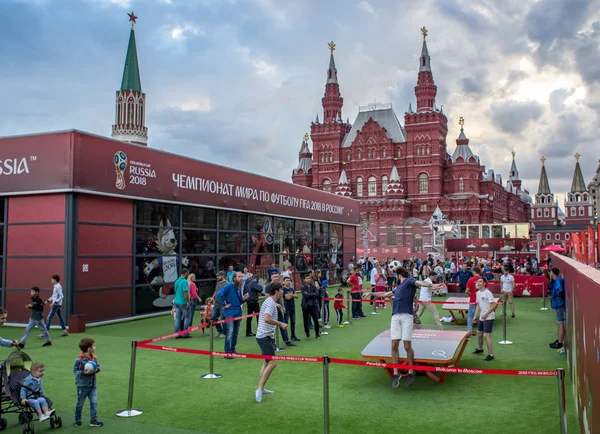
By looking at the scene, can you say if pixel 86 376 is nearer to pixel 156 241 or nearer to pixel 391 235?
pixel 156 241

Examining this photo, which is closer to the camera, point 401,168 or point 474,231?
point 474,231

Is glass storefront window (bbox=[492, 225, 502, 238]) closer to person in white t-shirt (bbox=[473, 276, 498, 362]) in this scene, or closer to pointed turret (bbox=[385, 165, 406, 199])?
pointed turret (bbox=[385, 165, 406, 199])

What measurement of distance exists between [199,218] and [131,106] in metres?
73.0

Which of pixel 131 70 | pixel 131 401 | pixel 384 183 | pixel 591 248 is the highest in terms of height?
pixel 131 70

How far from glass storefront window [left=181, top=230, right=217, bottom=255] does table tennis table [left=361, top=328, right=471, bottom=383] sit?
38.8 feet

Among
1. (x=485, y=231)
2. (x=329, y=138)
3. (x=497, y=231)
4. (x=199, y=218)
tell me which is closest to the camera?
(x=199, y=218)

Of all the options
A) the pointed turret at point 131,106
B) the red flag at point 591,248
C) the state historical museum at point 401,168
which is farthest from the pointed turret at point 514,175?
the red flag at point 591,248

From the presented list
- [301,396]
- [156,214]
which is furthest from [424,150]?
[301,396]

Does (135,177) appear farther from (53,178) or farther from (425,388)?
(425,388)

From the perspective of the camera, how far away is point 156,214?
1938cm

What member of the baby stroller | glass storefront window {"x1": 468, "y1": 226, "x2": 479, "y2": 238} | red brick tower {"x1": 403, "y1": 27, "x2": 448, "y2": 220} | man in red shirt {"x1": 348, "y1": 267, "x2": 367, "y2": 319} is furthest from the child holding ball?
red brick tower {"x1": 403, "y1": 27, "x2": 448, "y2": 220}

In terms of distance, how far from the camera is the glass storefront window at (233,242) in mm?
22812

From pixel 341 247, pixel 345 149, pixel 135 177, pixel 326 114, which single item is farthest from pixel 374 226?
pixel 135 177

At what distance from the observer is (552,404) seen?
7.99 m
